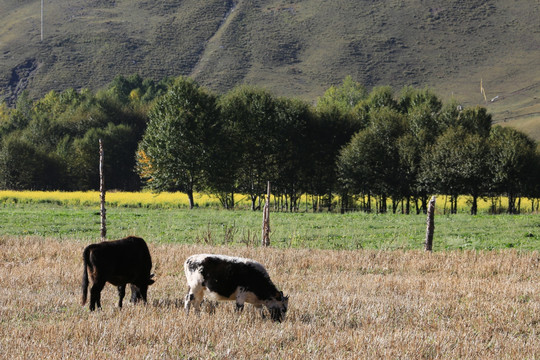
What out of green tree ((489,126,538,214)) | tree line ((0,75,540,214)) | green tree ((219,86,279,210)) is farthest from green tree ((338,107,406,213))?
green tree ((489,126,538,214))

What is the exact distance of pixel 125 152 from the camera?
94.3m

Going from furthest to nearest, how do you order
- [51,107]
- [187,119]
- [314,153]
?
[51,107] < [314,153] < [187,119]

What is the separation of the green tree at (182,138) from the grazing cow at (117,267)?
1875 inches

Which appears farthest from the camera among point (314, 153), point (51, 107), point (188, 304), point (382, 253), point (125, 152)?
point (51, 107)

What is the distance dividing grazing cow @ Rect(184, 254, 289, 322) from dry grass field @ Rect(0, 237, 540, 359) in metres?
0.32

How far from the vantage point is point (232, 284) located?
994 cm

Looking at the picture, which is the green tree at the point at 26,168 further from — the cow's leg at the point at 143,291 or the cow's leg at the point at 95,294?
the cow's leg at the point at 95,294

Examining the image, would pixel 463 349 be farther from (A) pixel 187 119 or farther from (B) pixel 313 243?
(A) pixel 187 119

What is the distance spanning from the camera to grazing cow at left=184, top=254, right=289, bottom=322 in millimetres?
9914

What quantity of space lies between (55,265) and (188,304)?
6339mm

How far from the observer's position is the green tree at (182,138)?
59.4 meters

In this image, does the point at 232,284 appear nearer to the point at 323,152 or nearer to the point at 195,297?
the point at 195,297

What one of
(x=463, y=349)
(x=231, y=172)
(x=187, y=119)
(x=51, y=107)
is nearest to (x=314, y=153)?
(x=231, y=172)

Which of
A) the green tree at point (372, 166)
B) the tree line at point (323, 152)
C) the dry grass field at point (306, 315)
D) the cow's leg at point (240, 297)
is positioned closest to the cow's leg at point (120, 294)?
the dry grass field at point (306, 315)
